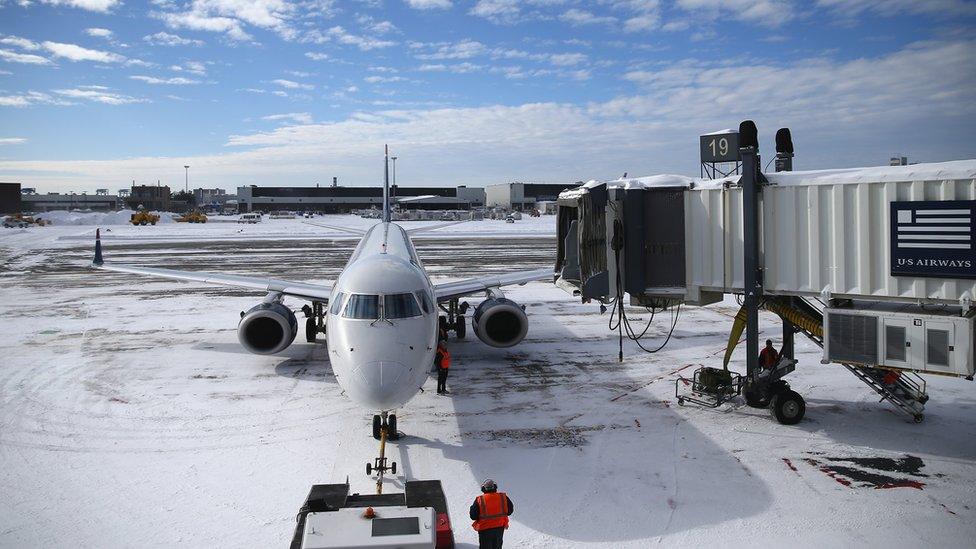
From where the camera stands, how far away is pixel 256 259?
50.6 metres

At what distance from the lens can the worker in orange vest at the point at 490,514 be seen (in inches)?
313

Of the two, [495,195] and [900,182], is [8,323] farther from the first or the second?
[495,195]

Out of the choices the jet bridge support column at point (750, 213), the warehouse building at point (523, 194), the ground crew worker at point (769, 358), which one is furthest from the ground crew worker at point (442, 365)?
the warehouse building at point (523, 194)

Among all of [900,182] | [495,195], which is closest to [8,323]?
[900,182]

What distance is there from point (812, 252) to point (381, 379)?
8.62 metres

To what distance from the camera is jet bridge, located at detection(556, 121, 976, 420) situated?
1113 cm

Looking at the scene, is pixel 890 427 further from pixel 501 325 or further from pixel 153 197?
pixel 153 197

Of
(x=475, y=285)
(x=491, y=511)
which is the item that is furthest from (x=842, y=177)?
(x=475, y=285)

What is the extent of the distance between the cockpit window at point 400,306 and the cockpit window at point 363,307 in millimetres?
171

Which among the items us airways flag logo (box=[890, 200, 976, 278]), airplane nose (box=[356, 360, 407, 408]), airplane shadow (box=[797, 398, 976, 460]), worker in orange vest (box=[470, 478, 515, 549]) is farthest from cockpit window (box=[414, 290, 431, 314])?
us airways flag logo (box=[890, 200, 976, 278])

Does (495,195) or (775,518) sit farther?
(495,195)

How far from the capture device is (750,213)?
13.1 m

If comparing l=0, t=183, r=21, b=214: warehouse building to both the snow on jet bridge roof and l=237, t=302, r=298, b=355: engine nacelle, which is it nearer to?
l=237, t=302, r=298, b=355: engine nacelle

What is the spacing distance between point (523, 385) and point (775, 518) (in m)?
8.02
